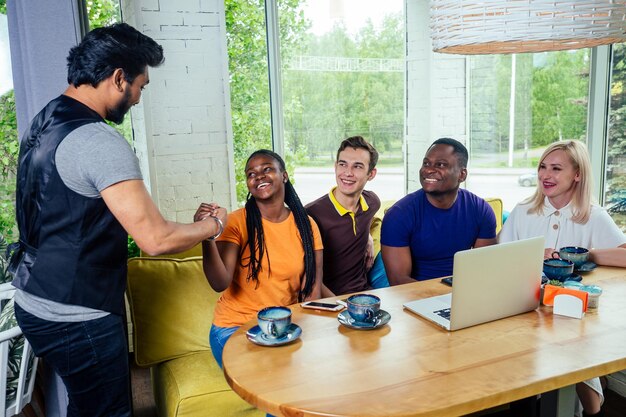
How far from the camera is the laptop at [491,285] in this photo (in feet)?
4.83

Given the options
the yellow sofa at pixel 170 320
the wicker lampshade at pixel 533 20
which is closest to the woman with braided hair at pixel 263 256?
the yellow sofa at pixel 170 320

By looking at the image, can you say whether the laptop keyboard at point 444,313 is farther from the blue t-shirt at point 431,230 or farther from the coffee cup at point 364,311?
the blue t-shirt at point 431,230

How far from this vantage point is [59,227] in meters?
1.50

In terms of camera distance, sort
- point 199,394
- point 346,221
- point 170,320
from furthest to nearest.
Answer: point 346,221 → point 170,320 → point 199,394

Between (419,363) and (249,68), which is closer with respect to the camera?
(419,363)

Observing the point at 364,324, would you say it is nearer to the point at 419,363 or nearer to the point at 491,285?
the point at 419,363

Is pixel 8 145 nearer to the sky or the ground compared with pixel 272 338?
nearer to the sky

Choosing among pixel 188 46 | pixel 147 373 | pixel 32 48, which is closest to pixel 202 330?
pixel 147 373

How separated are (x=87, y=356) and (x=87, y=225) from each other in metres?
0.37

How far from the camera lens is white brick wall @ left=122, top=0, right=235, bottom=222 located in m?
2.81

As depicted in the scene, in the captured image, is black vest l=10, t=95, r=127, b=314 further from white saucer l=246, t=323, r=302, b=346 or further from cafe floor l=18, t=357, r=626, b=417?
cafe floor l=18, t=357, r=626, b=417

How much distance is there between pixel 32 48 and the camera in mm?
2115

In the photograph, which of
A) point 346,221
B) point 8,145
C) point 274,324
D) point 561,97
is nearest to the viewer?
point 274,324

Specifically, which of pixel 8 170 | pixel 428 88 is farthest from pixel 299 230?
pixel 428 88
